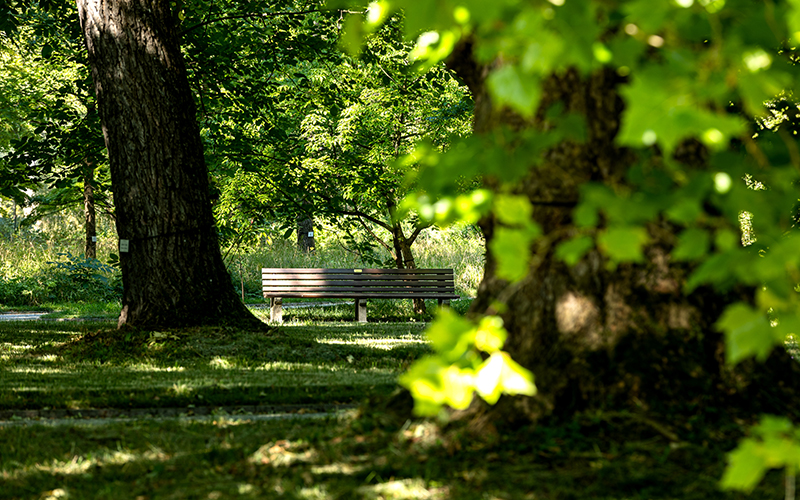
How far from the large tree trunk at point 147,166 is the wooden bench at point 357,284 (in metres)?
4.94

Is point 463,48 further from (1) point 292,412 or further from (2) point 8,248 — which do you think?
(2) point 8,248

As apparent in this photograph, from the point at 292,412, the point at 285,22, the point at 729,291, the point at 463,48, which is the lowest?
the point at 292,412

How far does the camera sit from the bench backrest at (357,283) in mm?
12820

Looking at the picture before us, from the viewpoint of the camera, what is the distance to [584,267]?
324 centimetres

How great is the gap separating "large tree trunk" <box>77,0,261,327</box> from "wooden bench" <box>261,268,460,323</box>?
4.94 metres

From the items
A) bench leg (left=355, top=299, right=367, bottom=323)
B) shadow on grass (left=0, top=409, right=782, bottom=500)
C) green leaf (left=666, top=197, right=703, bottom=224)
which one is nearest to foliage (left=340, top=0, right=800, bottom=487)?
green leaf (left=666, top=197, right=703, bottom=224)

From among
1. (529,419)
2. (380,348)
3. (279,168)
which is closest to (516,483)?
(529,419)

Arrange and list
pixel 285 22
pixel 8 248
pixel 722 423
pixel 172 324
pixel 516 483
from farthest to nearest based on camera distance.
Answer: pixel 8 248 → pixel 285 22 → pixel 172 324 → pixel 722 423 → pixel 516 483

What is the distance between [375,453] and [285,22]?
29.2 ft

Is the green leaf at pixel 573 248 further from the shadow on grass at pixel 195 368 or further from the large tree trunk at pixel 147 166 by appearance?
the large tree trunk at pixel 147 166

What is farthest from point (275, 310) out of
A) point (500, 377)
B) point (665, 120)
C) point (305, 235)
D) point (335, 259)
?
point (305, 235)

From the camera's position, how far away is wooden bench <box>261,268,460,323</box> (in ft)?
41.9

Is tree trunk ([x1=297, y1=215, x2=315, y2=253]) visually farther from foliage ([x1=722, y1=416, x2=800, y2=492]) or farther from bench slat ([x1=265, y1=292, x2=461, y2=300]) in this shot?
foliage ([x1=722, y1=416, x2=800, y2=492])

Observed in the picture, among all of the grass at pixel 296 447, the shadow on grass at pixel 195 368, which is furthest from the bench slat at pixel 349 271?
the grass at pixel 296 447
